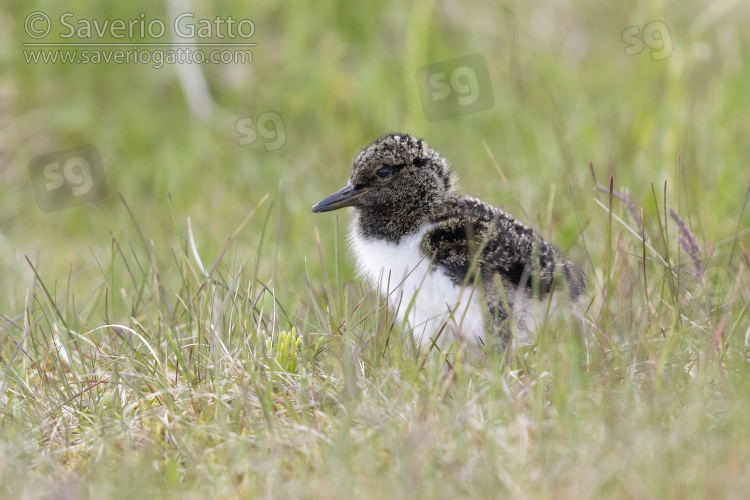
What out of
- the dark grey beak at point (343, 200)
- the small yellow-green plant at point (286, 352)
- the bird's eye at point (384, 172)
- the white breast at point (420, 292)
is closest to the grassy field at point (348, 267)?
the small yellow-green plant at point (286, 352)

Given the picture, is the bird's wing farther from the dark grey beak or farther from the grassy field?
the dark grey beak

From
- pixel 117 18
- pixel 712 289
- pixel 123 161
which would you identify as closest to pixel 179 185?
pixel 123 161

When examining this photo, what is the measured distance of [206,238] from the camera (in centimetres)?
600

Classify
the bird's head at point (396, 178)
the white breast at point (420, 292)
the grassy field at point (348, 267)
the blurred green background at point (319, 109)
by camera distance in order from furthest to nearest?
the blurred green background at point (319, 109), the bird's head at point (396, 178), the white breast at point (420, 292), the grassy field at point (348, 267)

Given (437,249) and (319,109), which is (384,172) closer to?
(437,249)

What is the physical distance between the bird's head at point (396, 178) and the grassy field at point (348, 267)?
315 millimetres

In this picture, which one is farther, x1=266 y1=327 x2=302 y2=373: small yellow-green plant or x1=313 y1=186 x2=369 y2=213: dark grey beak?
x1=313 y1=186 x2=369 y2=213: dark grey beak

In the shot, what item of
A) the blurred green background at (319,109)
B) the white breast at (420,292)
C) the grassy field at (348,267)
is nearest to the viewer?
the grassy field at (348,267)

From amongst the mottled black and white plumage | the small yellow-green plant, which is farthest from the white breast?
the small yellow-green plant

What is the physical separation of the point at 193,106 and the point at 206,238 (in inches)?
68.2

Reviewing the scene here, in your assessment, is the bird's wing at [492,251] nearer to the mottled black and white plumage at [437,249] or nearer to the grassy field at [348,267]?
the mottled black and white plumage at [437,249]

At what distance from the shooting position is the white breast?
337 cm

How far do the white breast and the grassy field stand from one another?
4.5 inches

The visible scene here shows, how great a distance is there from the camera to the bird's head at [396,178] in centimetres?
382
